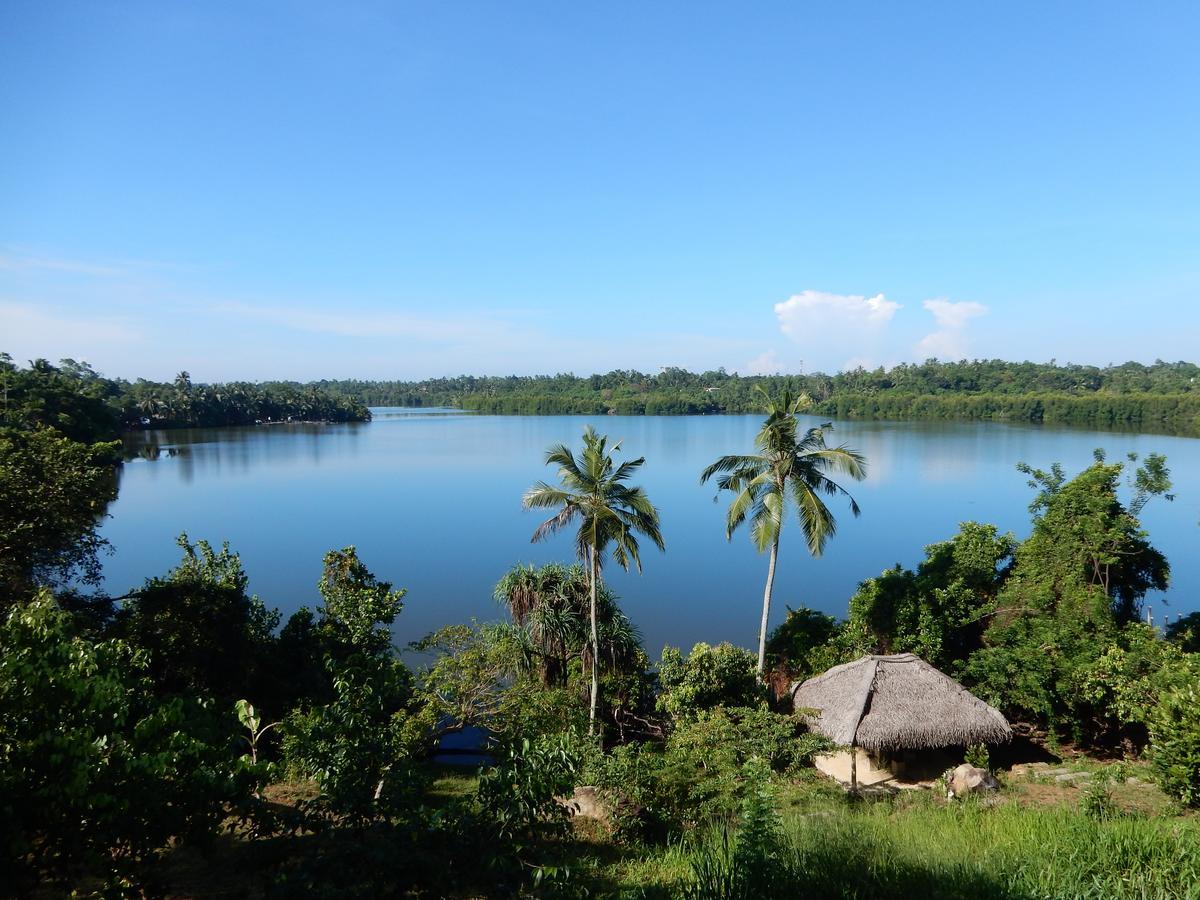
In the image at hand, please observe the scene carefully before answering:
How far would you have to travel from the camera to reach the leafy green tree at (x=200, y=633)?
467 inches

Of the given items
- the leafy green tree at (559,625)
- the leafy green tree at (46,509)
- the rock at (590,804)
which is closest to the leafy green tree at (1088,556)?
the leafy green tree at (559,625)

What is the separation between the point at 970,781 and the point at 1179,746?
2564 millimetres

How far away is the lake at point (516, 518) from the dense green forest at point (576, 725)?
718 centimetres

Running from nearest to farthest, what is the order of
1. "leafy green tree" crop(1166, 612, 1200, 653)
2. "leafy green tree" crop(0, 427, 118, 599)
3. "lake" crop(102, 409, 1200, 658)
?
"leafy green tree" crop(0, 427, 118, 599) → "leafy green tree" crop(1166, 612, 1200, 653) → "lake" crop(102, 409, 1200, 658)

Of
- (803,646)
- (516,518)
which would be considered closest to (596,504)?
(803,646)

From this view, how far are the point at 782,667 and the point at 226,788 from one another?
13.4 meters

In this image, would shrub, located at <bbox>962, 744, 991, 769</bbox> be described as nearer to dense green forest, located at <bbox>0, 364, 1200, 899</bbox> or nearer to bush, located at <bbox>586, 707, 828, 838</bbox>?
dense green forest, located at <bbox>0, 364, 1200, 899</bbox>

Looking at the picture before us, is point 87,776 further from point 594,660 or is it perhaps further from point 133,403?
point 133,403

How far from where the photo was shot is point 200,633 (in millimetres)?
12172

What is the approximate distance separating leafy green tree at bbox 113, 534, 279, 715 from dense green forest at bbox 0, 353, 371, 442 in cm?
2709

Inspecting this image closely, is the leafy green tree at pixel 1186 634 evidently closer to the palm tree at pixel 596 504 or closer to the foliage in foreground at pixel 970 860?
the foliage in foreground at pixel 970 860

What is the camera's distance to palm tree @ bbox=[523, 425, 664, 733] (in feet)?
43.4

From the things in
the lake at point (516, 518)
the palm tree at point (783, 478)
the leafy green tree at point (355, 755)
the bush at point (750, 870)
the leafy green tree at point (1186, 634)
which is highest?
the palm tree at point (783, 478)

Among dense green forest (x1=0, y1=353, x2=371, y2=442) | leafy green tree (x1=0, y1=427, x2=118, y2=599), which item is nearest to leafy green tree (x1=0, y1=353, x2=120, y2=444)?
dense green forest (x1=0, y1=353, x2=371, y2=442)
